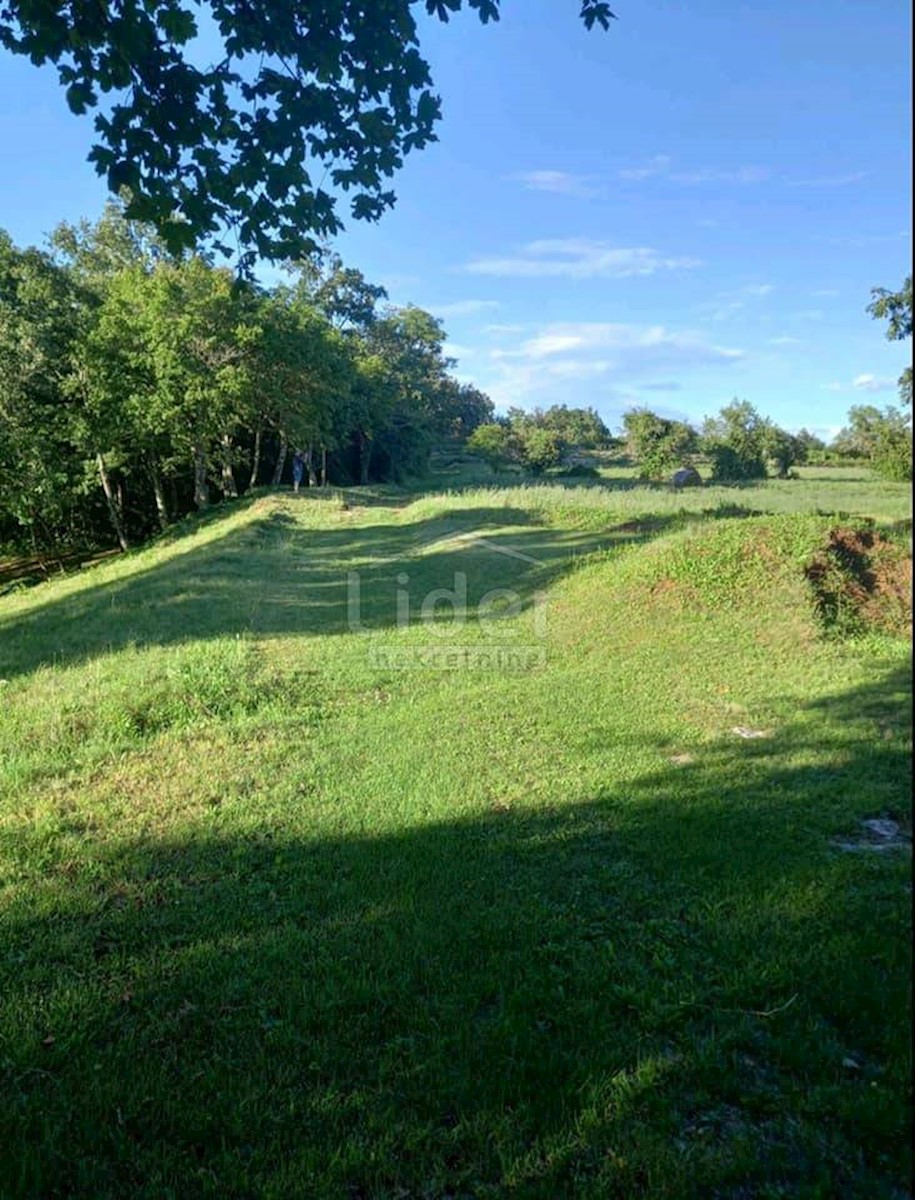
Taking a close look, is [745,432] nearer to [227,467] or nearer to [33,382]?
[33,382]

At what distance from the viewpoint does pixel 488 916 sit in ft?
10.7

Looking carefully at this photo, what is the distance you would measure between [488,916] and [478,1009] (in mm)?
625

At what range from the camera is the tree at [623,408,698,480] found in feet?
36.2

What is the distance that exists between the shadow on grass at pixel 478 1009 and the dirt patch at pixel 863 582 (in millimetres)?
142

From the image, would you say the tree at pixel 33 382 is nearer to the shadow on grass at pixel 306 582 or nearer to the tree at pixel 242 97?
the shadow on grass at pixel 306 582

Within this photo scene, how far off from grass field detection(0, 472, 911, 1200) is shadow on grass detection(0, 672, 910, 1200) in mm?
13

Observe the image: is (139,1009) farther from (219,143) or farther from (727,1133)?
(219,143)

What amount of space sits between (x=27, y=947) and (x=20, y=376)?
80.3 feet

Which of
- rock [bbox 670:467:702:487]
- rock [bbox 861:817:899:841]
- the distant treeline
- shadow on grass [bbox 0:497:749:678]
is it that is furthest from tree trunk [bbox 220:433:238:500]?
rock [bbox 861:817:899:841]

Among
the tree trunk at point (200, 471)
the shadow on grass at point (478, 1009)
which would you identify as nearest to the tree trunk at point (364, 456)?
the tree trunk at point (200, 471)

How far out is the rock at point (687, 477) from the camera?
22.8 ft

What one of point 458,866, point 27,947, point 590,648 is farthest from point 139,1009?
point 590,648

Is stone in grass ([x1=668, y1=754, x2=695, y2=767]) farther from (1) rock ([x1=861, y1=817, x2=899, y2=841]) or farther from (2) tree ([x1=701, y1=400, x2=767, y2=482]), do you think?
(2) tree ([x1=701, y1=400, x2=767, y2=482])

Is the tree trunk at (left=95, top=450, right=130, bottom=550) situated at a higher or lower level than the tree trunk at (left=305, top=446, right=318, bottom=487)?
lower
